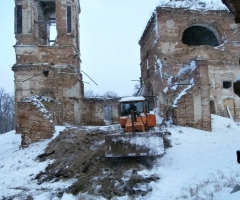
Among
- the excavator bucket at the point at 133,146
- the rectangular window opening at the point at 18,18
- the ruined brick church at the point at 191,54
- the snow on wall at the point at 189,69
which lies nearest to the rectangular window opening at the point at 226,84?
the ruined brick church at the point at 191,54

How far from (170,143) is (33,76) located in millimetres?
11836

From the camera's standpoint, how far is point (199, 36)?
75.1ft

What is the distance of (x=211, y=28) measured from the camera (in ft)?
64.7

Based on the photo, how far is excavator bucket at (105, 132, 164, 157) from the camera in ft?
27.7

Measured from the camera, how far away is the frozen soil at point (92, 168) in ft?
22.3

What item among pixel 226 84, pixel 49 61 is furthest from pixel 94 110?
pixel 226 84

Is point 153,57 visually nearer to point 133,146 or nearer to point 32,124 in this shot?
point 32,124

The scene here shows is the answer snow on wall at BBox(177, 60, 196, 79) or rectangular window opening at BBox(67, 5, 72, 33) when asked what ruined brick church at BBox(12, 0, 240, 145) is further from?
snow on wall at BBox(177, 60, 196, 79)

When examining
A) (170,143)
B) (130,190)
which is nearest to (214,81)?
(170,143)

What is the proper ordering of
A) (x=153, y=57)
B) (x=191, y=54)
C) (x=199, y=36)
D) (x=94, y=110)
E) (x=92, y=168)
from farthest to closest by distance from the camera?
(x=199, y=36) → (x=94, y=110) → (x=153, y=57) → (x=191, y=54) → (x=92, y=168)

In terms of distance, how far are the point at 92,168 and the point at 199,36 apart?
58.8ft

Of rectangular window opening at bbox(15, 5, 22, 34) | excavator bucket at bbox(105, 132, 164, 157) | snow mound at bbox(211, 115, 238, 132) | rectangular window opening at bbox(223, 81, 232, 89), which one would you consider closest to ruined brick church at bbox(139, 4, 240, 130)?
rectangular window opening at bbox(223, 81, 232, 89)

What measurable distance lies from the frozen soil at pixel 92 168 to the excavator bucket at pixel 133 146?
322 mm

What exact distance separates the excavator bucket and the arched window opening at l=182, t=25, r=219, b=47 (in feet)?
47.8
